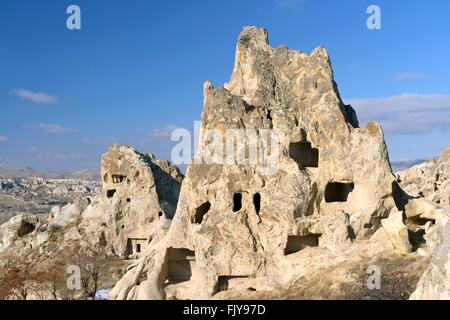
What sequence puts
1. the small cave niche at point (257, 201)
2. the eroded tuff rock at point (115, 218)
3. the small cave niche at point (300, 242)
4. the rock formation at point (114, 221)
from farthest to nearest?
1. the eroded tuff rock at point (115, 218)
2. the rock formation at point (114, 221)
3. the small cave niche at point (257, 201)
4. the small cave niche at point (300, 242)

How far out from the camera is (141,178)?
33.1m

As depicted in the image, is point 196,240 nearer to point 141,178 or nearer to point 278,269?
point 278,269

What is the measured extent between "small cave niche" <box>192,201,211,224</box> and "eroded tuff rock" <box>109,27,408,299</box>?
0.04 metres

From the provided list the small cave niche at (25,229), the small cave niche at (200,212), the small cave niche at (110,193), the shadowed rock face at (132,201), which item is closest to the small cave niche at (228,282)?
the small cave niche at (200,212)

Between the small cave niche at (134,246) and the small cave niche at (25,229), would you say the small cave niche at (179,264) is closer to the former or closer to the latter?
the small cave niche at (134,246)

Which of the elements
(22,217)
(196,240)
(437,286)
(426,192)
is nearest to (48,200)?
(22,217)

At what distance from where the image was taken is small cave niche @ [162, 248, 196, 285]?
2111 cm

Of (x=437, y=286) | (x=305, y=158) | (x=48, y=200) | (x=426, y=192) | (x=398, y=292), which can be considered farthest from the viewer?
(x=48, y=200)

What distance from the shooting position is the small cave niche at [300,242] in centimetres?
1978

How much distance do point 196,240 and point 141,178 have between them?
13.5m

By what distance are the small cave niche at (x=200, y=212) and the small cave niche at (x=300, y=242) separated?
3.01 meters

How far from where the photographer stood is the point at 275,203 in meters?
19.7

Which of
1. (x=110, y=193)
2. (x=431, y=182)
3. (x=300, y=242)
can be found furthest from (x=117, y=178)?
(x=431, y=182)

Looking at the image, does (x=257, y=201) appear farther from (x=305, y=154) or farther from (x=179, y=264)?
(x=179, y=264)
